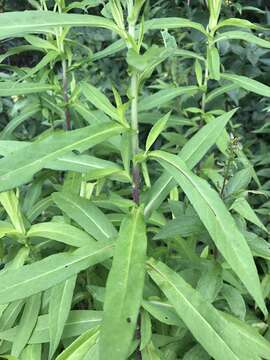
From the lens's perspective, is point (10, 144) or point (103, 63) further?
point (103, 63)

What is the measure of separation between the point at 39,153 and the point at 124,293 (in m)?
0.34

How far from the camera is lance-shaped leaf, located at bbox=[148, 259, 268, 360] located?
1056mm

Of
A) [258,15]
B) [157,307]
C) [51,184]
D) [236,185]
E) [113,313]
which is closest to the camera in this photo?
[113,313]

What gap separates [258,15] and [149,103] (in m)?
2.36

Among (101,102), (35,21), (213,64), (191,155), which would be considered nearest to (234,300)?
(191,155)

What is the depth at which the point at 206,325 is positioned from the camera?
108 cm

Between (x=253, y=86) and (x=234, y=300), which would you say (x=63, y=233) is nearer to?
(x=234, y=300)

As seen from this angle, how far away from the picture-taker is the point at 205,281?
1.34 metres

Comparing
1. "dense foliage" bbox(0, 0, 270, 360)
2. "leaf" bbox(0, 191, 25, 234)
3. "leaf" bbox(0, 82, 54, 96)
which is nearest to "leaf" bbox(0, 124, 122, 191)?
"dense foliage" bbox(0, 0, 270, 360)

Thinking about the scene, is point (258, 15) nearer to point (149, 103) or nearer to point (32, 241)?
point (149, 103)

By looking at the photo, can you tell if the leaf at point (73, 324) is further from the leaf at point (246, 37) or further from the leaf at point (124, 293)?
the leaf at point (246, 37)

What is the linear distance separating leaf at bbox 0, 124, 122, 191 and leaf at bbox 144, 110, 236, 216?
242 mm

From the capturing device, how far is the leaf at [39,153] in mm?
1024

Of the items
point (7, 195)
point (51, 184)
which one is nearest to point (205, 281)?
point (7, 195)
